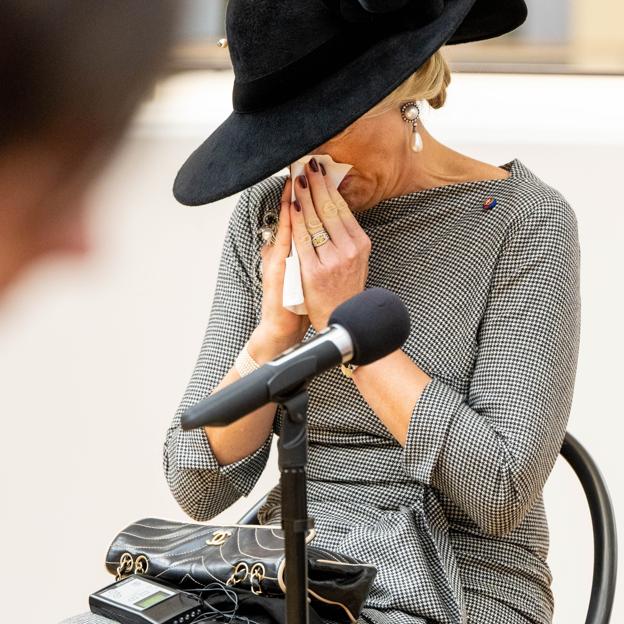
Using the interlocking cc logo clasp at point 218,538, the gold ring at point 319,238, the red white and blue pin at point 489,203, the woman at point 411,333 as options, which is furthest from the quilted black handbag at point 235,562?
the red white and blue pin at point 489,203

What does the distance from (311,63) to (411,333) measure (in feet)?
1.32

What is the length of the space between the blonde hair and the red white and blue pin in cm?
16

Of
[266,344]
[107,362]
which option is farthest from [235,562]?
[107,362]

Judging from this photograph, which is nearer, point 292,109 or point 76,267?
point 292,109

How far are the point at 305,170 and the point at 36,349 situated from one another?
1.38 meters

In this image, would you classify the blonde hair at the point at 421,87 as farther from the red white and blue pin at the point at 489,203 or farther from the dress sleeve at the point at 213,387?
the dress sleeve at the point at 213,387

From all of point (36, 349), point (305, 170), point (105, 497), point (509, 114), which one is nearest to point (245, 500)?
point (105, 497)

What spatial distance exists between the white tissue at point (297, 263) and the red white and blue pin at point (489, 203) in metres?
0.21

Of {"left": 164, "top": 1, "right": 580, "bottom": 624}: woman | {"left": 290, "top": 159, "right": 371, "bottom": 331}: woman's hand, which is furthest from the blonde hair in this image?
{"left": 290, "top": 159, "right": 371, "bottom": 331}: woman's hand

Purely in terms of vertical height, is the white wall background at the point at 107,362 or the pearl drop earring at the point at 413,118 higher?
the pearl drop earring at the point at 413,118

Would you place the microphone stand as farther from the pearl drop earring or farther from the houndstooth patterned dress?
the pearl drop earring

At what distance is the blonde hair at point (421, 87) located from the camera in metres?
1.32

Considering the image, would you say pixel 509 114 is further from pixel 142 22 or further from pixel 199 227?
pixel 142 22

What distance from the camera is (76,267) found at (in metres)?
2.54
